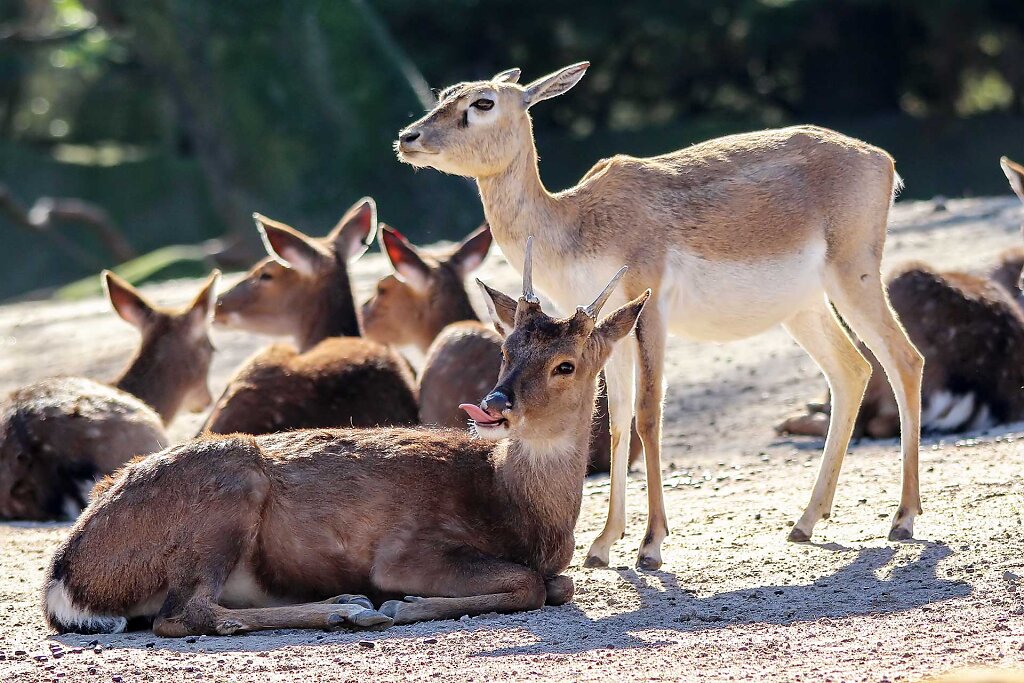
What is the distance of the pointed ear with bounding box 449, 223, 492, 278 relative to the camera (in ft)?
35.8

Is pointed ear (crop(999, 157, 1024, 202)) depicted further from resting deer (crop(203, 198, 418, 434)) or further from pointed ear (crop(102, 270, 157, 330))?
pointed ear (crop(102, 270, 157, 330))

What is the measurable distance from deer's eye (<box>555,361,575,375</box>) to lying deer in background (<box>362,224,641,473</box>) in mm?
3166

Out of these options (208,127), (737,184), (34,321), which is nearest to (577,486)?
(737,184)

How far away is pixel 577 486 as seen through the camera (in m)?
6.33

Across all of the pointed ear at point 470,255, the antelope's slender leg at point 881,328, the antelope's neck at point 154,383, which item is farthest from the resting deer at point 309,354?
the antelope's slender leg at point 881,328

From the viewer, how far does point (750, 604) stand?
5988 mm

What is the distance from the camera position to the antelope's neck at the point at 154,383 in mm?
9891

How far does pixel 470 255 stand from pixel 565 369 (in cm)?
490

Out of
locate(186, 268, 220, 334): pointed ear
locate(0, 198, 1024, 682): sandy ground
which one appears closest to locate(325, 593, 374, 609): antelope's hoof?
locate(0, 198, 1024, 682): sandy ground

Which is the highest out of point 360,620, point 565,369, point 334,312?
point 565,369

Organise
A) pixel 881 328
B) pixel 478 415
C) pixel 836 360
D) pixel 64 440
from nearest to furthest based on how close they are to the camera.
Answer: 1. pixel 478 415
2. pixel 881 328
3. pixel 836 360
4. pixel 64 440

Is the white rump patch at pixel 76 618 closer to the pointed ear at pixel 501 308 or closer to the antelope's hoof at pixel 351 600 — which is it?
the antelope's hoof at pixel 351 600

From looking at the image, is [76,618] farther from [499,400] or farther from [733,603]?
[733,603]

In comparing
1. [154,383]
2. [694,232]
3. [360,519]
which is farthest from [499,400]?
[154,383]
